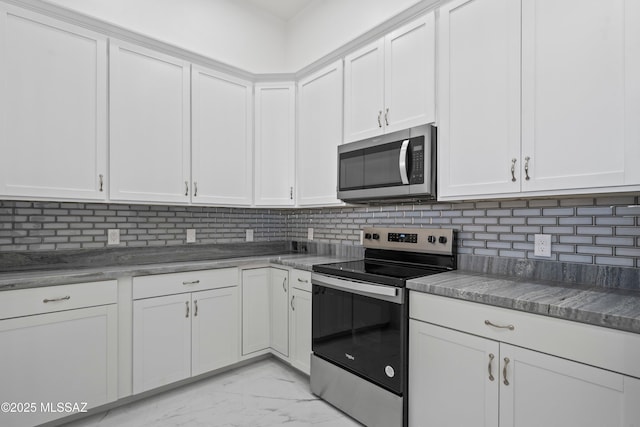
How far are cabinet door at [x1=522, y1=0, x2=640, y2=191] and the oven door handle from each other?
0.83 meters

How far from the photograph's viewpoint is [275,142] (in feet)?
10.1

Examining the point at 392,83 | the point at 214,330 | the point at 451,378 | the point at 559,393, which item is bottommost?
the point at 214,330

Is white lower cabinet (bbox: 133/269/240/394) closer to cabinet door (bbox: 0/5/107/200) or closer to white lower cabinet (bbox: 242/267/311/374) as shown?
white lower cabinet (bbox: 242/267/311/374)

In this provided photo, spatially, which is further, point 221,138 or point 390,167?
point 221,138

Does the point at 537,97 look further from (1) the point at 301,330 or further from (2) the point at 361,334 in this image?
(1) the point at 301,330

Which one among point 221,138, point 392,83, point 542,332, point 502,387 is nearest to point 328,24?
point 392,83

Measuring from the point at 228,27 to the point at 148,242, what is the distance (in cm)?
212

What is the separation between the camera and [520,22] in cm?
163

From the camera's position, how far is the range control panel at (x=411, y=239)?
7.11 feet

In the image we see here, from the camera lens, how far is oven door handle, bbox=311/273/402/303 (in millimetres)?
1799

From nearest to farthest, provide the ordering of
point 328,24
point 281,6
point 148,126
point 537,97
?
point 537,97 → point 148,126 → point 328,24 → point 281,6

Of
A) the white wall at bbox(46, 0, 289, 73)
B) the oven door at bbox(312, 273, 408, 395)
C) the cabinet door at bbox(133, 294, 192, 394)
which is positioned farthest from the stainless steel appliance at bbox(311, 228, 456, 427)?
the white wall at bbox(46, 0, 289, 73)

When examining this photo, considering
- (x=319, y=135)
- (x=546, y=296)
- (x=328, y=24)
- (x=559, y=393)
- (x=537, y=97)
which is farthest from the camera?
(x=328, y=24)

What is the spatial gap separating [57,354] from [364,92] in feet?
8.27
